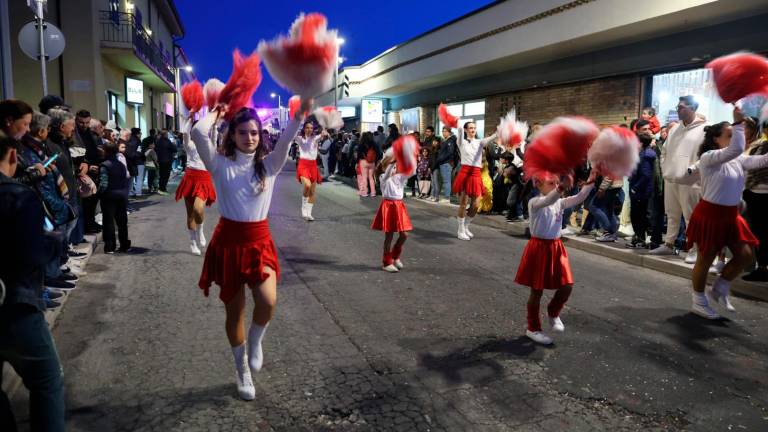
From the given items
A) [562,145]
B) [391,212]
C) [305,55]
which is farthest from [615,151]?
[391,212]

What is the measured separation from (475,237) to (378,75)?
2019 centimetres

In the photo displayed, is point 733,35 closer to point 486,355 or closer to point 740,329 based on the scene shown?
point 740,329

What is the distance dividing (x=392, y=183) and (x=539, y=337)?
312 centimetres

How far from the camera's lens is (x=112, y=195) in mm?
7863

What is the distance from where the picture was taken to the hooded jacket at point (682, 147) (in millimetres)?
7285

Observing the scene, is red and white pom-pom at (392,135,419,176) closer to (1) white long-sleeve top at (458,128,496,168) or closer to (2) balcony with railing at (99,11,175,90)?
(1) white long-sleeve top at (458,128,496,168)

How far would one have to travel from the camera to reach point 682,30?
39.4 ft

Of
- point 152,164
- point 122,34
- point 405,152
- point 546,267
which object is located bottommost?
point 546,267

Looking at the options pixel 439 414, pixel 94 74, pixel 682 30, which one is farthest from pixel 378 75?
pixel 439 414

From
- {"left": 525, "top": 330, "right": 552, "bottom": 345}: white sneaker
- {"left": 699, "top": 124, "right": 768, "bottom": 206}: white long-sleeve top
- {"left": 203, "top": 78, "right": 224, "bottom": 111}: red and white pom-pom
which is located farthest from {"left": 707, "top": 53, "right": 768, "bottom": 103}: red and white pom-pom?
{"left": 203, "top": 78, "right": 224, "bottom": 111}: red and white pom-pom

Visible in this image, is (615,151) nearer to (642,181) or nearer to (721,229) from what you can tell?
(721,229)

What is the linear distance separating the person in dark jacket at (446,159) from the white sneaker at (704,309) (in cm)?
876

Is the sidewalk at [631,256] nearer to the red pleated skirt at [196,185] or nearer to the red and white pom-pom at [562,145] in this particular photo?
the red and white pom-pom at [562,145]

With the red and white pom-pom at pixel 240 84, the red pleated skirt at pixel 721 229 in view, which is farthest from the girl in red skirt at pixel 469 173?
the red and white pom-pom at pixel 240 84
